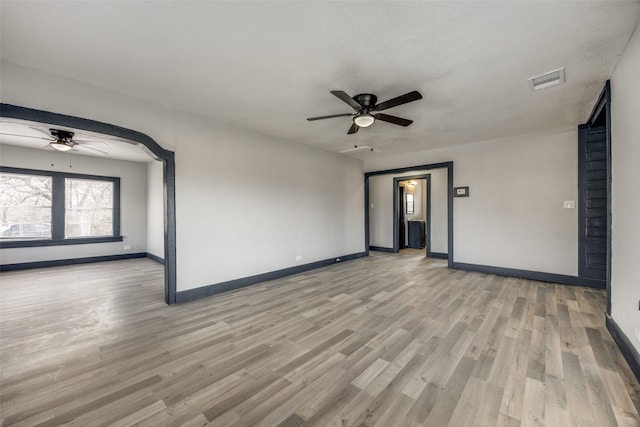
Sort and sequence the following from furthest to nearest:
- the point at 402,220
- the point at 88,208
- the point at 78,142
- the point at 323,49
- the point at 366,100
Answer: the point at 402,220 → the point at 88,208 → the point at 78,142 → the point at 366,100 → the point at 323,49

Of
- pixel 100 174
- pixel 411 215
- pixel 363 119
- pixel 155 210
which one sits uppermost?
pixel 363 119

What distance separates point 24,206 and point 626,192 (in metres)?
10.3

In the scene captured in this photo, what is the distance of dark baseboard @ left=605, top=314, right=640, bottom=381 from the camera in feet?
6.63

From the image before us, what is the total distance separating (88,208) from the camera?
6.85 m

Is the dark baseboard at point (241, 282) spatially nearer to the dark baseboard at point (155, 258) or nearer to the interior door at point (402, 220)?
the interior door at point (402, 220)

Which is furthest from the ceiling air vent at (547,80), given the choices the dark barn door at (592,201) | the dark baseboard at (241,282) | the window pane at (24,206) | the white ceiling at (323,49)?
A: the window pane at (24,206)

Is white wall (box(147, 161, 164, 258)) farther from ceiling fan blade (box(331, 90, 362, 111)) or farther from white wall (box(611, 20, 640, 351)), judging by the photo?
white wall (box(611, 20, 640, 351))

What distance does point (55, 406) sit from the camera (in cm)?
175

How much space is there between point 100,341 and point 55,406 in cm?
101

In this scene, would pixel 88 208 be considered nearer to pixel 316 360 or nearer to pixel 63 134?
pixel 63 134

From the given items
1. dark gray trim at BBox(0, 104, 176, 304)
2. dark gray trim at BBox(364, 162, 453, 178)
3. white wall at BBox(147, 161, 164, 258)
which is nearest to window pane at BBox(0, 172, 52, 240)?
white wall at BBox(147, 161, 164, 258)

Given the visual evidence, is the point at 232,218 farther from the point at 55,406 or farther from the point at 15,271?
the point at 15,271

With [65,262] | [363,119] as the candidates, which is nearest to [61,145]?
[65,262]

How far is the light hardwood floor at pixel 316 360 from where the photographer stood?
1.68 meters
